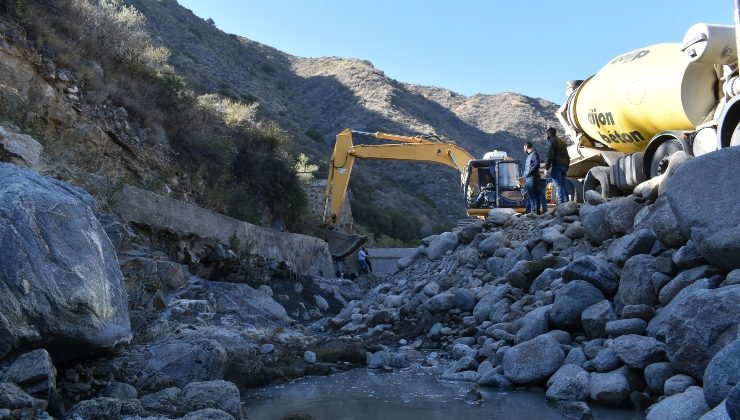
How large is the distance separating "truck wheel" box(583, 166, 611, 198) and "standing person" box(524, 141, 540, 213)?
4.64 ft

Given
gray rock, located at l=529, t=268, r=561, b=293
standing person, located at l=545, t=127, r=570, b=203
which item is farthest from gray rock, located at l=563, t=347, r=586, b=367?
standing person, located at l=545, t=127, r=570, b=203

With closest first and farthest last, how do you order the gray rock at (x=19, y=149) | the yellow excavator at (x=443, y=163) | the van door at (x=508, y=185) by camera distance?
the gray rock at (x=19, y=149)
the van door at (x=508, y=185)
the yellow excavator at (x=443, y=163)

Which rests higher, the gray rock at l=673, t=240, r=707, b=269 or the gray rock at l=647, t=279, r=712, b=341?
the gray rock at l=673, t=240, r=707, b=269

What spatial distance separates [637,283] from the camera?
6.82m

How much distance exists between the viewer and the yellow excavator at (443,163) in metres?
16.8

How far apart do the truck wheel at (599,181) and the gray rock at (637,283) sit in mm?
6163

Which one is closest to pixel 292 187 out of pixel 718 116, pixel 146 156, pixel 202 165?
pixel 202 165

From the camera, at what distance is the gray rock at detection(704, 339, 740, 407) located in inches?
157

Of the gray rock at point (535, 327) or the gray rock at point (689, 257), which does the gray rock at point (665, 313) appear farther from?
the gray rock at point (535, 327)

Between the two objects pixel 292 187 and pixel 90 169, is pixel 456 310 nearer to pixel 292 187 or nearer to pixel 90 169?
pixel 90 169

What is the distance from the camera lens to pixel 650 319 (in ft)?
20.9

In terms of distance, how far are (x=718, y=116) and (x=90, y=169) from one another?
26.6 ft

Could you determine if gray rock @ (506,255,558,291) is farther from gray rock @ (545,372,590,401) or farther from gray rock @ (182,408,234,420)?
gray rock @ (182,408,234,420)

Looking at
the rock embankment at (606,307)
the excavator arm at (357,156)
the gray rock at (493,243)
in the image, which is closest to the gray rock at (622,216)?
the rock embankment at (606,307)
